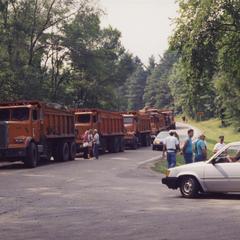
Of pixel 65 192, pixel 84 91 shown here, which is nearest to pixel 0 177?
pixel 65 192

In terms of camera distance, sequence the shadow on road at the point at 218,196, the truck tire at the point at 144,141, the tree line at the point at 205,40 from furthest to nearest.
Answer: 1. the truck tire at the point at 144,141
2. the tree line at the point at 205,40
3. the shadow on road at the point at 218,196

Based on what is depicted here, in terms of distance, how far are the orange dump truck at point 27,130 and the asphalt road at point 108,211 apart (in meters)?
5.21

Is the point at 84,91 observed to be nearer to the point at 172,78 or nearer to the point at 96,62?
the point at 96,62

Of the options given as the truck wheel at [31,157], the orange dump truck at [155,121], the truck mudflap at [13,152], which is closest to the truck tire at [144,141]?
the orange dump truck at [155,121]

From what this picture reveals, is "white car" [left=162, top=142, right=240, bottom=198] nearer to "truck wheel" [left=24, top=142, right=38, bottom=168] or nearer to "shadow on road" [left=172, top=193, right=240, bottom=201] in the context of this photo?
"shadow on road" [left=172, top=193, right=240, bottom=201]

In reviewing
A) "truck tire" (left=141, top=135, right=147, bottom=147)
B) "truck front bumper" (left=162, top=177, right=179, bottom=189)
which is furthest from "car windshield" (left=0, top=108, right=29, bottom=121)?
"truck tire" (left=141, top=135, right=147, bottom=147)

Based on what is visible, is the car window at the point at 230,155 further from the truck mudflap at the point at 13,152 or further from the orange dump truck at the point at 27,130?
the truck mudflap at the point at 13,152

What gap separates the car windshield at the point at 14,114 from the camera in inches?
1086

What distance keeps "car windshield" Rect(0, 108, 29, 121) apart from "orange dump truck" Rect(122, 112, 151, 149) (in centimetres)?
1894

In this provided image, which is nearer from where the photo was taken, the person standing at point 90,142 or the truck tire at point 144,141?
the person standing at point 90,142

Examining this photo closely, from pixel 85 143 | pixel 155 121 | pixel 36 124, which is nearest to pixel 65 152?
pixel 85 143

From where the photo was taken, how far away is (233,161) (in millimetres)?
14953

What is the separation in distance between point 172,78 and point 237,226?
450ft

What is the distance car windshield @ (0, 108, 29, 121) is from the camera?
27594mm
